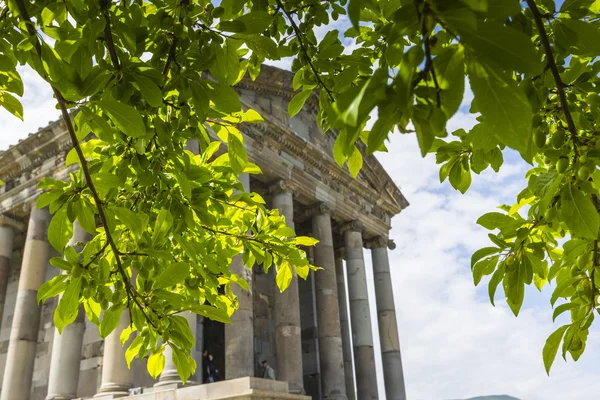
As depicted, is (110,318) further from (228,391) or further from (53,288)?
(228,391)

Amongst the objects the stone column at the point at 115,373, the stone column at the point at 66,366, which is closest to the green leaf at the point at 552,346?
the stone column at the point at 115,373

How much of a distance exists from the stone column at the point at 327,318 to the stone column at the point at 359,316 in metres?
1.73

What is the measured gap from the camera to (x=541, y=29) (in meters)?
2.13

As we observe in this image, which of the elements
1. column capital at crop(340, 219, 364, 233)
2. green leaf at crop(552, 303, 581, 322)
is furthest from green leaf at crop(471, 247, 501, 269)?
column capital at crop(340, 219, 364, 233)

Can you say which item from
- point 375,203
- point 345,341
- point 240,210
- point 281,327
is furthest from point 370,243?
point 240,210

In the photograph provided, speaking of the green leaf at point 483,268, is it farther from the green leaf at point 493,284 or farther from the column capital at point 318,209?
the column capital at point 318,209

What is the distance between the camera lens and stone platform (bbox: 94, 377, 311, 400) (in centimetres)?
1423

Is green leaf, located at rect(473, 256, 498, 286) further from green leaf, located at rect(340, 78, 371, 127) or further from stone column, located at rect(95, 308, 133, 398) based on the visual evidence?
stone column, located at rect(95, 308, 133, 398)

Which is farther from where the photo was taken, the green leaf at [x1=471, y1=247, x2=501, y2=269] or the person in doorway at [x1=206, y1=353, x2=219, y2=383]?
the person in doorway at [x1=206, y1=353, x2=219, y2=383]

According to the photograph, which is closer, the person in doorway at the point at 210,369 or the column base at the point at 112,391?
the column base at the point at 112,391

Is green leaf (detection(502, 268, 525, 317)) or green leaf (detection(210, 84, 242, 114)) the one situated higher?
green leaf (detection(210, 84, 242, 114))

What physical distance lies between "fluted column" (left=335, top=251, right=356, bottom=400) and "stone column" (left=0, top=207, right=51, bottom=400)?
50.2 ft

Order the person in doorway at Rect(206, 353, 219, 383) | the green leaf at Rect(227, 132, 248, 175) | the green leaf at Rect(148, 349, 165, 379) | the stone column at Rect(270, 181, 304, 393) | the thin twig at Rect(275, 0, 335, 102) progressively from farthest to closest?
the person in doorway at Rect(206, 353, 219, 383)
the stone column at Rect(270, 181, 304, 393)
the green leaf at Rect(148, 349, 165, 379)
the green leaf at Rect(227, 132, 248, 175)
the thin twig at Rect(275, 0, 335, 102)

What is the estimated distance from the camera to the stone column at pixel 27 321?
19766 mm
